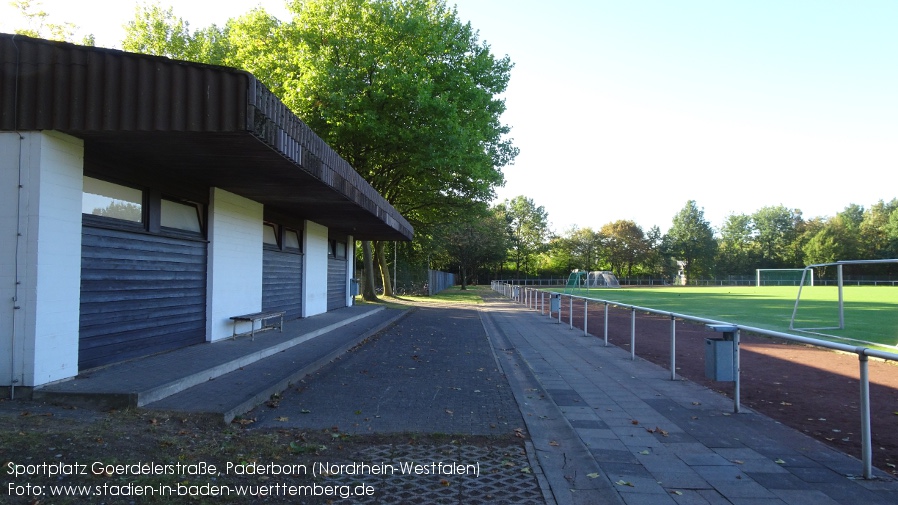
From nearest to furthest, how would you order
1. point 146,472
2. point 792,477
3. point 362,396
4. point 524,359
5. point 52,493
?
point 52,493 < point 146,472 < point 792,477 < point 362,396 < point 524,359

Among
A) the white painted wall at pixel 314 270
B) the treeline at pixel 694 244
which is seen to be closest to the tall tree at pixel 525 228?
the treeline at pixel 694 244

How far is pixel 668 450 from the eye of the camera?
5.14 metres

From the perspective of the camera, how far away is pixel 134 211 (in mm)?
7805

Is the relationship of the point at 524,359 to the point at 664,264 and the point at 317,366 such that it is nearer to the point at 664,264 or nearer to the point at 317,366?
the point at 317,366

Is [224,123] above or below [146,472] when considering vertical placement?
above

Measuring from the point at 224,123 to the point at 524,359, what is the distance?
A: 704cm

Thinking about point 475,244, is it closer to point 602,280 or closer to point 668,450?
point 602,280

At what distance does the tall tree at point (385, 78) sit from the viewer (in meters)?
19.8

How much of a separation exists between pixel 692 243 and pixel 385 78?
300ft

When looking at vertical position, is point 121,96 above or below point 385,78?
below

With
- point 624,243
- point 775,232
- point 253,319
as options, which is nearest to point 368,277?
point 253,319

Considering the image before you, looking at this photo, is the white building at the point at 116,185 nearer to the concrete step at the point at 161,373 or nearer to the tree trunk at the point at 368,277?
the concrete step at the point at 161,373

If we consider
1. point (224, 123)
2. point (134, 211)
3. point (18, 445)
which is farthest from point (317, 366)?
point (18, 445)

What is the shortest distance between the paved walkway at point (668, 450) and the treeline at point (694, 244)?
6296 cm
